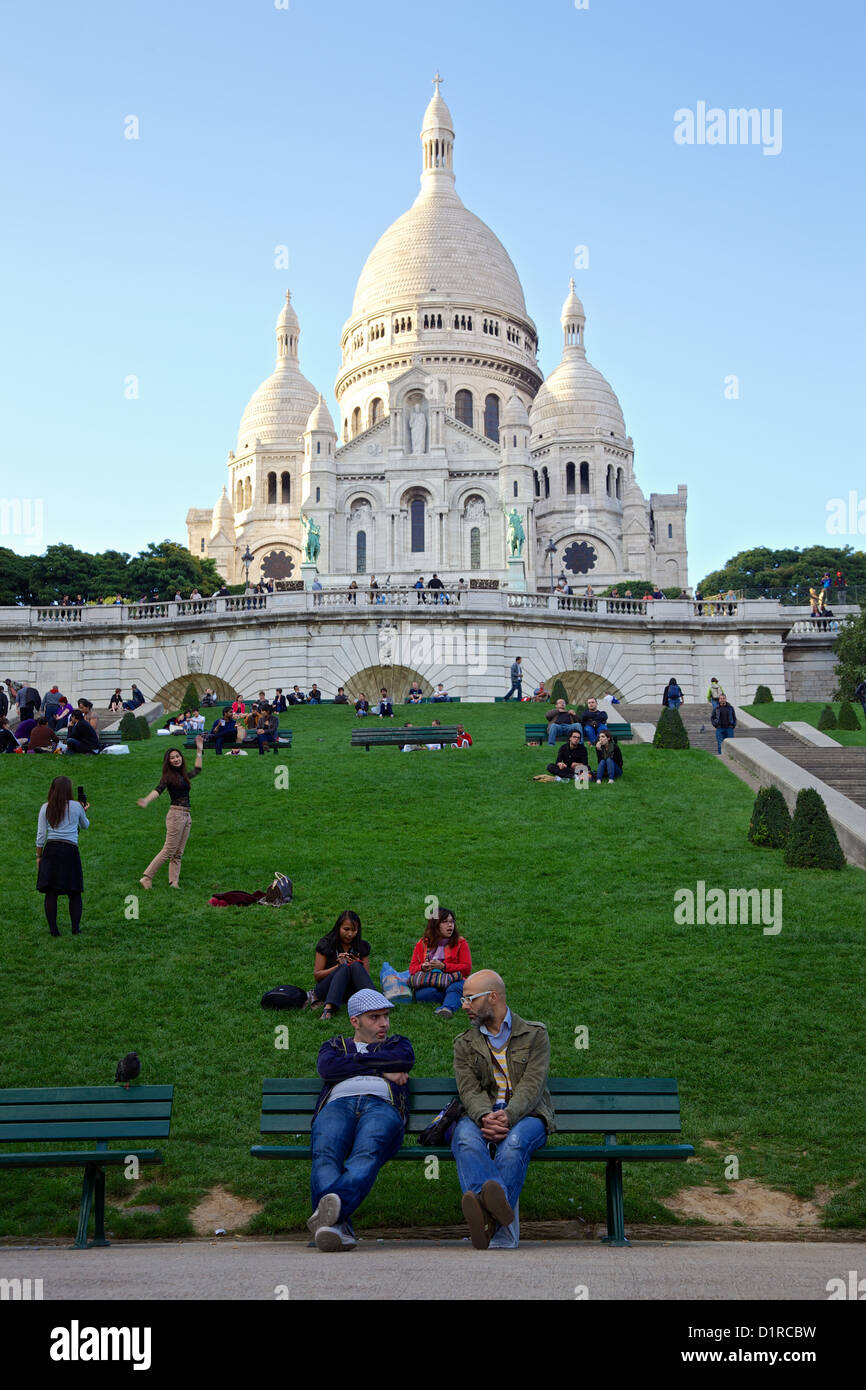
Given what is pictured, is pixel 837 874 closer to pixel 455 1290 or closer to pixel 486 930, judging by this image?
pixel 486 930

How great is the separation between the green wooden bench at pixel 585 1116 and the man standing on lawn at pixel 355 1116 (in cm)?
12

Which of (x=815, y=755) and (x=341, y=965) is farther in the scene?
(x=815, y=755)

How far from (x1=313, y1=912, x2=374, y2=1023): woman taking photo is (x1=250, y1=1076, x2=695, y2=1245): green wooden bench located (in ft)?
8.85

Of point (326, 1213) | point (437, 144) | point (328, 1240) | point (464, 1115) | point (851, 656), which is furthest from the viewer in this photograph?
point (437, 144)

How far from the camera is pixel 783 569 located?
95.7 meters

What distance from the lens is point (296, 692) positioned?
38812 millimetres

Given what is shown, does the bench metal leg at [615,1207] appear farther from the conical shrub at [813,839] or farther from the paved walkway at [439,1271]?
the conical shrub at [813,839]

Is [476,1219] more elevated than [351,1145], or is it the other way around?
[351,1145]

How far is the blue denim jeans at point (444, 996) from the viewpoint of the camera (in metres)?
12.1

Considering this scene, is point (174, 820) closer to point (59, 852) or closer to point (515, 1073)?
point (59, 852)

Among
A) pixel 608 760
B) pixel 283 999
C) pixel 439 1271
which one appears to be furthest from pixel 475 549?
pixel 439 1271

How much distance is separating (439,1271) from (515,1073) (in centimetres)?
184

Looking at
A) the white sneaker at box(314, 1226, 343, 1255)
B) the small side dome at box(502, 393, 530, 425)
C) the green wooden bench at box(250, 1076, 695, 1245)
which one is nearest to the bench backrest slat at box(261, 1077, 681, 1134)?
the green wooden bench at box(250, 1076, 695, 1245)

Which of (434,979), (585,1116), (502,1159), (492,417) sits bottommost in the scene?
(502,1159)
